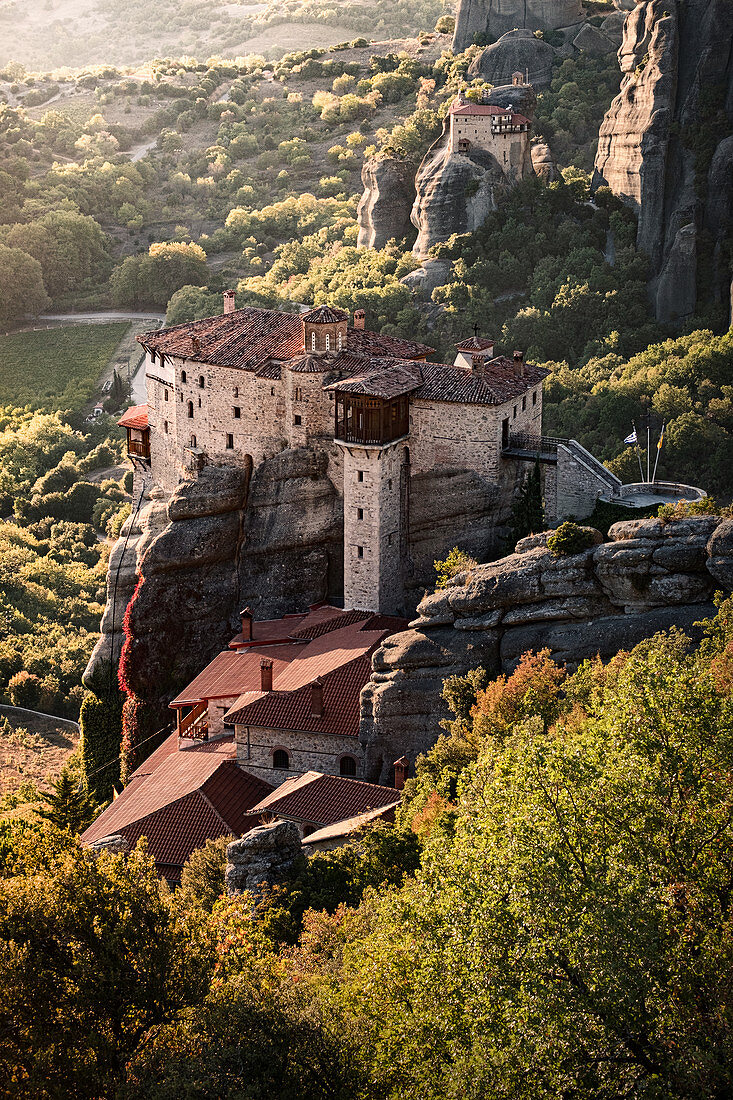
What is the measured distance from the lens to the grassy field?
104 metres

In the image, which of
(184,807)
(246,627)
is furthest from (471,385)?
(184,807)

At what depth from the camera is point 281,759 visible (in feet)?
148

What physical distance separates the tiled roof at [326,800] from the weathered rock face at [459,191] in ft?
165

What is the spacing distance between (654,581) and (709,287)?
47.3 metres

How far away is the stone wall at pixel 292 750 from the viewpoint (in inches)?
1737

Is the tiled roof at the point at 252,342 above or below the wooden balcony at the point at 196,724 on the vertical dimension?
above

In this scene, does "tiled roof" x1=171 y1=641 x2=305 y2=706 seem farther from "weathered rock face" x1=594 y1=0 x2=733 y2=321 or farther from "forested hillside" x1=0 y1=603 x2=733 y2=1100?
"weathered rock face" x1=594 y1=0 x2=733 y2=321

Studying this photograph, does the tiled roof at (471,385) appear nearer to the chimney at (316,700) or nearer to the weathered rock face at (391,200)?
the chimney at (316,700)

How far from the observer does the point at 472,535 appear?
161ft

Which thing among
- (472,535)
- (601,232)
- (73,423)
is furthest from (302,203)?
(472,535)

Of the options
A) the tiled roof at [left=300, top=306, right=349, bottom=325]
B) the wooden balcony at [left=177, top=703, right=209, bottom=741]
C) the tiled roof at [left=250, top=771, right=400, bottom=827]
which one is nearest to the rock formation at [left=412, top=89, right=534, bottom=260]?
the tiled roof at [left=300, top=306, right=349, bottom=325]

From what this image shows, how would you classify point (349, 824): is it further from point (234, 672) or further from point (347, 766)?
point (234, 672)

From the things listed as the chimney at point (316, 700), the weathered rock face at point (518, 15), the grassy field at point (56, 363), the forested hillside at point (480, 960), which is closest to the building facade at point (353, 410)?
the chimney at point (316, 700)

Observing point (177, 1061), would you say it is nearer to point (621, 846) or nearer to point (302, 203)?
point (621, 846)
